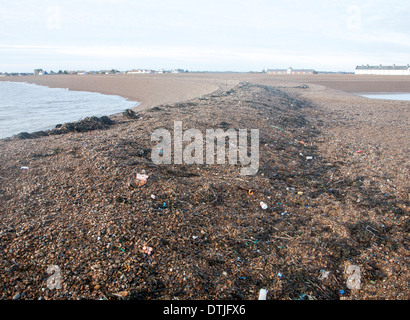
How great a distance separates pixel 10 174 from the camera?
17.1ft

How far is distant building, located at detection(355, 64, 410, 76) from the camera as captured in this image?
74.7 metres

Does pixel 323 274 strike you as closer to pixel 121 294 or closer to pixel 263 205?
pixel 263 205

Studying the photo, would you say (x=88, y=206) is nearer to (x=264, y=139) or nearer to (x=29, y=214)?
(x=29, y=214)

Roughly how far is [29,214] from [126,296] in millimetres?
2105

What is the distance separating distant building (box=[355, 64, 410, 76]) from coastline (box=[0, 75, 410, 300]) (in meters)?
83.8

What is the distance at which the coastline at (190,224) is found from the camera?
3211 mm

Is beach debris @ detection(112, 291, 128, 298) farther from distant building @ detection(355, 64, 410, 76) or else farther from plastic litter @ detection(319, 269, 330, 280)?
distant building @ detection(355, 64, 410, 76)

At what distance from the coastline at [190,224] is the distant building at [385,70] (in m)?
83.8

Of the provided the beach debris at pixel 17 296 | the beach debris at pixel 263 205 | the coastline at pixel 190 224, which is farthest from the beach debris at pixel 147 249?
the beach debris at pixel 263 205

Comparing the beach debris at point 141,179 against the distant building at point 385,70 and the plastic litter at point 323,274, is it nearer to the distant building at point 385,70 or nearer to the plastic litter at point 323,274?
the plastic litter at point 323,274

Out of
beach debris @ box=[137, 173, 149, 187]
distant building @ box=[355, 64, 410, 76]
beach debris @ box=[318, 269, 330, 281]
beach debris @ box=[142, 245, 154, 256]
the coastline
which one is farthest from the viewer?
distant building @ box=[355, 64, 410, 76]

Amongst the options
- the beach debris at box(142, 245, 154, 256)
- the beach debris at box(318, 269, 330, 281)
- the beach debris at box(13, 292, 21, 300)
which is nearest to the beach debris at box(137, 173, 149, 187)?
the beach debris at box(142, 245, 154, 256)

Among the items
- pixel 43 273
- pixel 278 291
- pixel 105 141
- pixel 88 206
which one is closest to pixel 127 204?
pixel 88 206

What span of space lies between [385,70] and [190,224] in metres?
92.2
